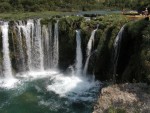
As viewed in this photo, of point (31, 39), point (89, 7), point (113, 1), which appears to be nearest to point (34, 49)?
point (31, 39)

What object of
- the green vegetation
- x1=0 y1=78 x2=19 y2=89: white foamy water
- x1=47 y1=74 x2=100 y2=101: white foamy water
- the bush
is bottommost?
x1=0 y1=78 x2=19 y2=89: white foamy water

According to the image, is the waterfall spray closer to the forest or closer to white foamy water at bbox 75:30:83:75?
white foamy water at bbox 75:30:83:75

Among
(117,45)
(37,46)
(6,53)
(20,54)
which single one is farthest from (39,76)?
(117,45)

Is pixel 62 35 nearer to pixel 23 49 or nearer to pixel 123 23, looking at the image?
pixel 23 49

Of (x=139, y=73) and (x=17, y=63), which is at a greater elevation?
(x=139, y=73)

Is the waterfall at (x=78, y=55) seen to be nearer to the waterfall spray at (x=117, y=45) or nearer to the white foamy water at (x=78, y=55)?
the white foamy water at (x=78, y=55)

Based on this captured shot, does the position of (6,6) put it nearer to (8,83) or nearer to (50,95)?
(8,83)

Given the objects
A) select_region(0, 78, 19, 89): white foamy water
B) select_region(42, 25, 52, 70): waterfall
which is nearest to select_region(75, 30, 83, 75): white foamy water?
select_region(42, 25, 52, 70): waterfall
